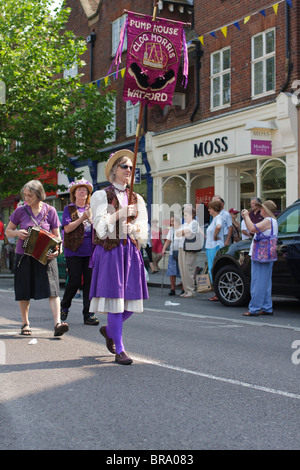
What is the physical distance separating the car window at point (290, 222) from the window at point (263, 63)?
299 inches

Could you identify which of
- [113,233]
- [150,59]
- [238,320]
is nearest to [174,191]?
[238,320]

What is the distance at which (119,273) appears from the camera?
5.50m

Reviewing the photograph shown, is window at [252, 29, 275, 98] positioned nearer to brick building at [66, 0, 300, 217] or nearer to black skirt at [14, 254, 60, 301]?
brick building at [66, 0, 300, 217]

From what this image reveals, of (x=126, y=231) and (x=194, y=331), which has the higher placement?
(x=126, y=231)

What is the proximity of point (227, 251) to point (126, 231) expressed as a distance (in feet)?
18.9

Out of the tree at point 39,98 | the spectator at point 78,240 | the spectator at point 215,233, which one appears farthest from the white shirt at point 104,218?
the tree at point 39,98

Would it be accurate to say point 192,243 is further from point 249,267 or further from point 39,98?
point 39,98

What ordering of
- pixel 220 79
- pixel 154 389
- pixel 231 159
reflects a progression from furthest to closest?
pixel 220 79 → pixel 231 159 → pixel 154 389

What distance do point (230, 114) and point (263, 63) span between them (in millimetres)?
1772

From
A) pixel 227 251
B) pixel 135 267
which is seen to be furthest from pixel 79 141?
pixel 135 267

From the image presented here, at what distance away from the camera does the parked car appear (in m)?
9.87

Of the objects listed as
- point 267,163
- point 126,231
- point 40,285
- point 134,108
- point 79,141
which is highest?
point 134,108

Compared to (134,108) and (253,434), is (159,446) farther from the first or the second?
(134,108)

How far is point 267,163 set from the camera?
1730 centimetres
